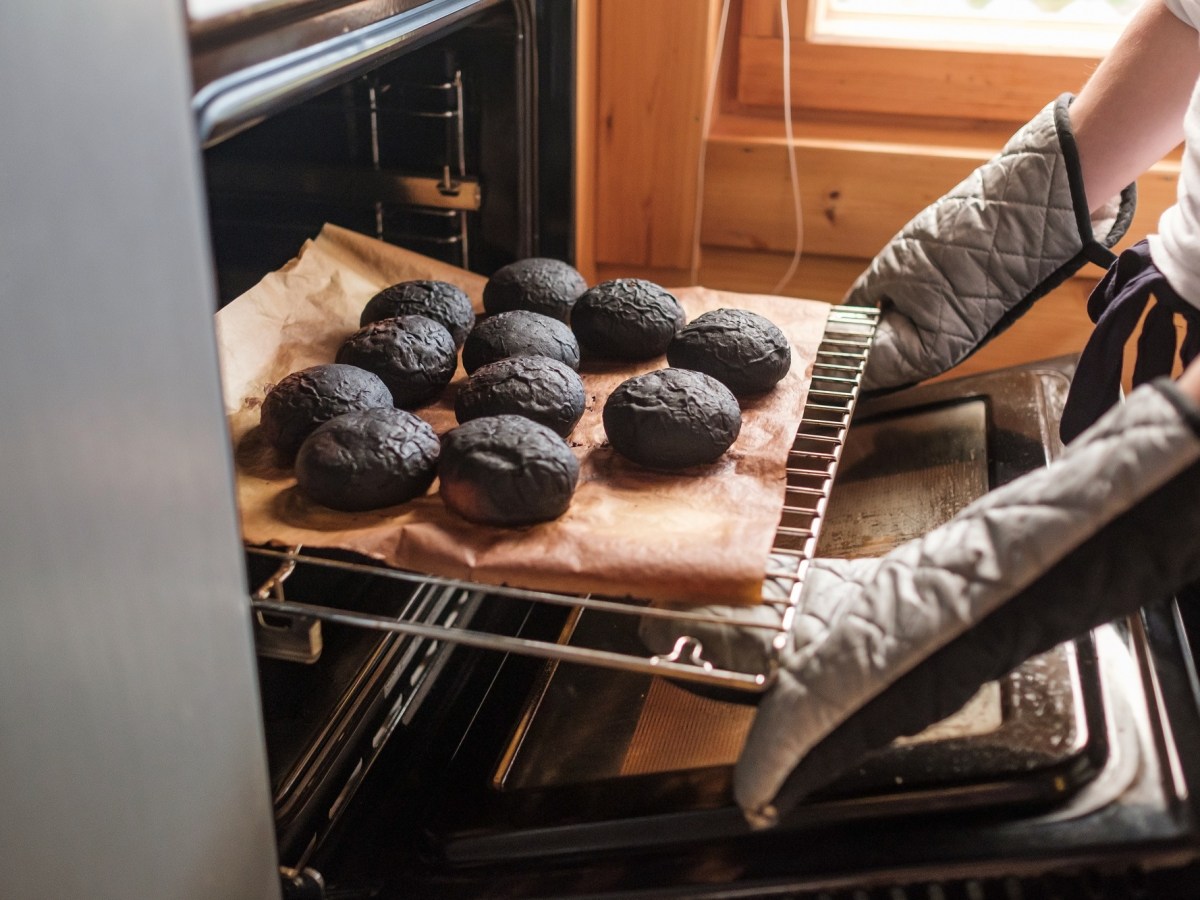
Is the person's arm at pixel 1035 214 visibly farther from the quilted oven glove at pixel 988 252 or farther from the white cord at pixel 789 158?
the white cord at pixel 789 158

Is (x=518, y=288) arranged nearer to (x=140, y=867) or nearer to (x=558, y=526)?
(x=558, y=526)

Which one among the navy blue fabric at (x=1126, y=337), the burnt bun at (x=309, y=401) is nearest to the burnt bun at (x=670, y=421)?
the burnt bun at (x=309, y=401)

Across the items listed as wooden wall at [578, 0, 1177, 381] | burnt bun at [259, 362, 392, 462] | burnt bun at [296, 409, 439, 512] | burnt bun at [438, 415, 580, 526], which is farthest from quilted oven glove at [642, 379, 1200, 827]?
wooden wall at [578, 0, 1177, 381]

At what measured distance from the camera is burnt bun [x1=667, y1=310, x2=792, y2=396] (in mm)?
1130

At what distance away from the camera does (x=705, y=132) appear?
156 centimetres

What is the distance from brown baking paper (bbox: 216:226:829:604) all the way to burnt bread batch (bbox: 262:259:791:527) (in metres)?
0.02

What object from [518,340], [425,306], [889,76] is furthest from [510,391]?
[889,76]

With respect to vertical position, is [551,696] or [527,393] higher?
[527,393]

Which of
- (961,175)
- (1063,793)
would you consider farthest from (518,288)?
(1063,793)

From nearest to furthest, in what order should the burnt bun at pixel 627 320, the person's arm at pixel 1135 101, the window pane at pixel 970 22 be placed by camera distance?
the person's arm at pixel 1135 101, the burnt bun at pixel 627 320, the window pane at pixel 970 22

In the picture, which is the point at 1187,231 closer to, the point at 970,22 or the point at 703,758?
the point at 703,758

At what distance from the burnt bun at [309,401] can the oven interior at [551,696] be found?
126mm

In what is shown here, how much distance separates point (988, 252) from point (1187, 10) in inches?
11.5

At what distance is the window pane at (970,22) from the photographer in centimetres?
161
